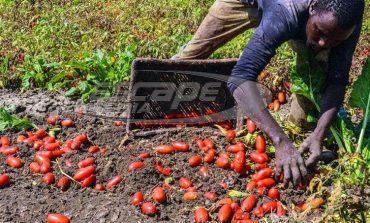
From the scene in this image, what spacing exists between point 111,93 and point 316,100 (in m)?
2.01

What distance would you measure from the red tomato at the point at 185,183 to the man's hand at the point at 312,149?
0.82 metres

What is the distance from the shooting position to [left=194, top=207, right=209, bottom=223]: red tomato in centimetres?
376

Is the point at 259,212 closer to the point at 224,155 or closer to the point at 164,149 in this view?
the point at 224,155

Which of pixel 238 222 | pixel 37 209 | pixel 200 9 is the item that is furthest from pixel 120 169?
pixel 200 9

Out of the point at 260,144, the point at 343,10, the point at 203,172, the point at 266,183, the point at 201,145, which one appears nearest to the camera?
the point at 343,10

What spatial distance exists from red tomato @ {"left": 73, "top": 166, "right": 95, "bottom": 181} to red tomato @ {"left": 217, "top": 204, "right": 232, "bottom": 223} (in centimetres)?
100

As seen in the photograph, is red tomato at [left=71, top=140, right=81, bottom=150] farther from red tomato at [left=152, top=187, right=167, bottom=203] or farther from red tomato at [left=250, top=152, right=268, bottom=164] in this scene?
red tomato at [left=250, top=152, right=268, bottom=164]

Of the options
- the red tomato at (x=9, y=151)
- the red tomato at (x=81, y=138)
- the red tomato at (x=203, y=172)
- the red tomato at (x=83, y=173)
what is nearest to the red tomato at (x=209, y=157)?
the red tomato at (x=203, y=172)

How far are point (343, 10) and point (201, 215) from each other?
5.04 feet

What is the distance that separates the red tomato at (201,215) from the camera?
3760 millimetres

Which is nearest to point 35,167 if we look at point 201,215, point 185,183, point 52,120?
point 52,120

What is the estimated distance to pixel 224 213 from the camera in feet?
12.3

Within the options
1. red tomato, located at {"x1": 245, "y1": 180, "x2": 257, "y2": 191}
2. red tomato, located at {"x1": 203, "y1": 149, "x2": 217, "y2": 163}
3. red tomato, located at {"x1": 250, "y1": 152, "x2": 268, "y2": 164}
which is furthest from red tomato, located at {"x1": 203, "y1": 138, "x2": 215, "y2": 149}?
red tomato, located at {"x1": 245, "y1": 180, "x2": 257, "y2": 191}

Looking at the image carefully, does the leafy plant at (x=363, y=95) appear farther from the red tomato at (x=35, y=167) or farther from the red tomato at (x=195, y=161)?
the red tomato at (x=35, y=167)
